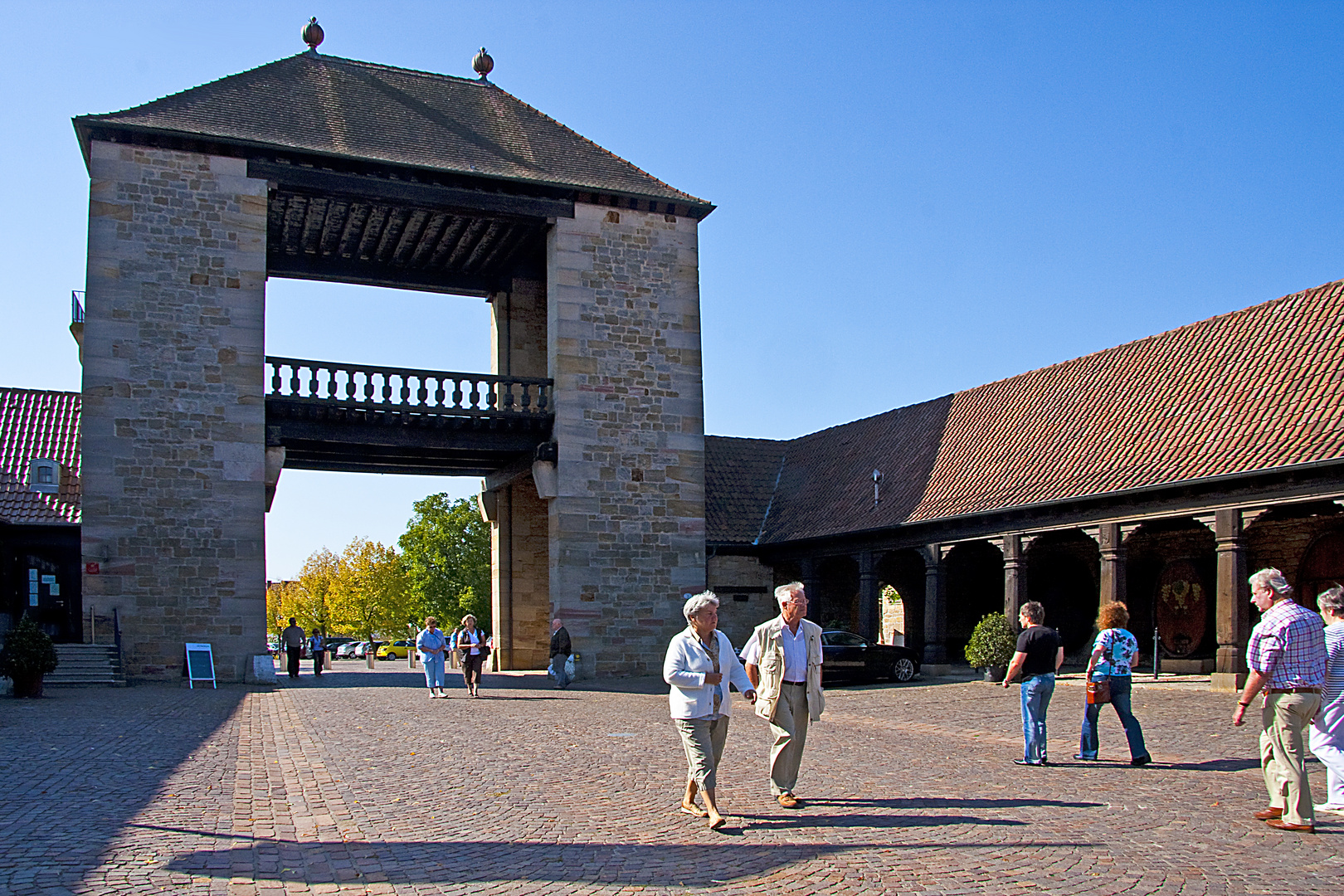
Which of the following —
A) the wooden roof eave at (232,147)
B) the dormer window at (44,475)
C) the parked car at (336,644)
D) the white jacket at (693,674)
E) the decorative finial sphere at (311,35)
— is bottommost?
the parked car at (336,644)

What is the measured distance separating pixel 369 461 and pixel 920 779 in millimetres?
20000

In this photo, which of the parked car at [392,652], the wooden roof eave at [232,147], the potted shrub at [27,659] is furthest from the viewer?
the parked car at [392,652]

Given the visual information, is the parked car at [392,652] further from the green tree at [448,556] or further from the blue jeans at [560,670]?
the blue jeans at [560,670]

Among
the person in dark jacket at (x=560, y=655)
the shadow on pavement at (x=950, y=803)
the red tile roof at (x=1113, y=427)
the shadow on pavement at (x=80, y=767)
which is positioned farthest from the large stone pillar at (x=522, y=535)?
the shadow on pavement at (x=950, y=803)

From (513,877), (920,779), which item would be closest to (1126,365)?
(920,779)

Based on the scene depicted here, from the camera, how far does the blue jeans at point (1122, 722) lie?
1017cm

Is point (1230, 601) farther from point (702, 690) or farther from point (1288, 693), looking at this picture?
point (702, 690)

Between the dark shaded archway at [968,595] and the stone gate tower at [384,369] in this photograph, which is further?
the dark shaded archway at [968,595]

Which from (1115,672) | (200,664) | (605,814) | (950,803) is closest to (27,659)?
(200,664)

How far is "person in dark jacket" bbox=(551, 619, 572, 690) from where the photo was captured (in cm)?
2175

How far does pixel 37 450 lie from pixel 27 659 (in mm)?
13602

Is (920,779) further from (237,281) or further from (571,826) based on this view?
(237,281)

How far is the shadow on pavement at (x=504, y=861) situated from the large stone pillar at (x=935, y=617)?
17216 millimetres

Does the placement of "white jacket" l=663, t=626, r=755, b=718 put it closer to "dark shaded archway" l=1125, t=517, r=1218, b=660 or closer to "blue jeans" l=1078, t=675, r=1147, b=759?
"blue jeans" l=1078, t=675, r=1147, b=759
